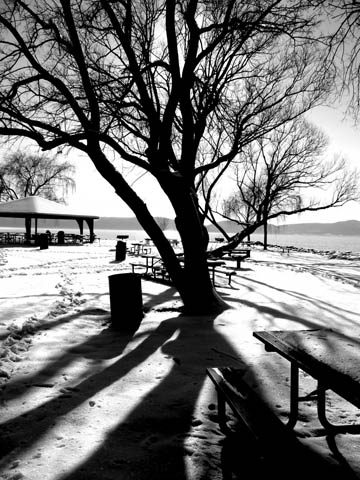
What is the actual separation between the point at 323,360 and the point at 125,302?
4.27m

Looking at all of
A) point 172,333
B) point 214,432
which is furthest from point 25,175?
point 214,432

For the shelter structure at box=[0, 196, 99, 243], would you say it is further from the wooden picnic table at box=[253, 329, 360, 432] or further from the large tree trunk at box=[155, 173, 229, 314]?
the wooden picnic table at box=[253, 329, 360, 432]

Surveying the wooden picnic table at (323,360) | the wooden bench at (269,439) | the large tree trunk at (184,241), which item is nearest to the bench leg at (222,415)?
the wooden bench at (269,439)

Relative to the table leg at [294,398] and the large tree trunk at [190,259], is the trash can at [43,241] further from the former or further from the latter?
the table leg at [294,398]

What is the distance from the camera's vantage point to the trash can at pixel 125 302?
6238 millimetres

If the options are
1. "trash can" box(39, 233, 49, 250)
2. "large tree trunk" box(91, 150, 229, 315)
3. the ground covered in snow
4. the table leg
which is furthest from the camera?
"trash can" box(39, 233, 49, 250)

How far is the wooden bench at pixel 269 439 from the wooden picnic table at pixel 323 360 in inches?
14.9

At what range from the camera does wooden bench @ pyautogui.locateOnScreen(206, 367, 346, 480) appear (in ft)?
6.76

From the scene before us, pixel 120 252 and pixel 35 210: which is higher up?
→ pixel 35 210

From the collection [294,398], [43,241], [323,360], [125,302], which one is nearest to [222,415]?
[294,398]

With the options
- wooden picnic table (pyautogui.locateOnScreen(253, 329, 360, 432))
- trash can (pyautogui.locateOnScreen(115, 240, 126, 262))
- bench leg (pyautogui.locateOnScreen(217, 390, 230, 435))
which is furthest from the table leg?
trash can (pyautogui.locateOnScreen(115, 240, 126, 262))

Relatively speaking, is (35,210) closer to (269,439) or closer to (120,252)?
(120,252)

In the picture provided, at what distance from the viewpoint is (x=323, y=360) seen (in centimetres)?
246

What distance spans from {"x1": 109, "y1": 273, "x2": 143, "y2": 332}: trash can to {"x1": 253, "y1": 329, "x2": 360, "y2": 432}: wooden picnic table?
133 inches
